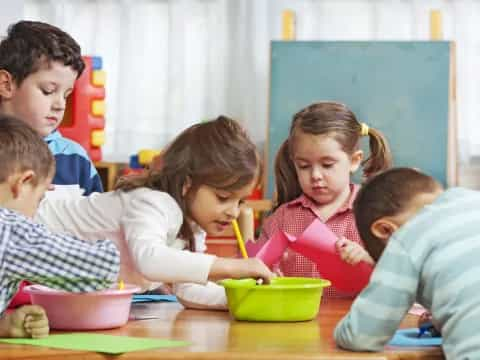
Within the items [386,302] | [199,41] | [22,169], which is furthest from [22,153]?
[199,41]

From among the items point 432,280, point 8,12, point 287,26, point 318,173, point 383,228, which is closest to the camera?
point 432,280

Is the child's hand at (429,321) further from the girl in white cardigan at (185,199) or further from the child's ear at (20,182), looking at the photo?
the child's ear at (20,182)

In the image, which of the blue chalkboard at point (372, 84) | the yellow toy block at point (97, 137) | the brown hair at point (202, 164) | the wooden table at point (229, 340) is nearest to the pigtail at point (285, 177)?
the brown hair at point (202, 164)

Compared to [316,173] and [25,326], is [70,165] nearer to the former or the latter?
[316,173]

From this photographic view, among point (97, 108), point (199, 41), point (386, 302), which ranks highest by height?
point (199, 41)

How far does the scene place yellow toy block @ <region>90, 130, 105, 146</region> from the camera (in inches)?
146

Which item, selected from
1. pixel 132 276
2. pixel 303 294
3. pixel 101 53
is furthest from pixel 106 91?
pixel 303 294

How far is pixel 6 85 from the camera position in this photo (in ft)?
6.48

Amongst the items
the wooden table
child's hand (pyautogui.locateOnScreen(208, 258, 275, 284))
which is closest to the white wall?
the wooden table

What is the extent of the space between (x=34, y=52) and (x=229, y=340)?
3.16ft

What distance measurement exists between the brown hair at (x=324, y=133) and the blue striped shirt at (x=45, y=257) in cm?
98

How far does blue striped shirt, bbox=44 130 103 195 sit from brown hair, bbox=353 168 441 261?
1.15 m

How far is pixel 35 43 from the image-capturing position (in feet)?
6.46

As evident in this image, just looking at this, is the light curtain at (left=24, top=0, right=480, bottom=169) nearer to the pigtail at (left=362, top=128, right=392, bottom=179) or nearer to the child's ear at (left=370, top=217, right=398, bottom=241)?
the pigtail at (left=362, top=128, right=392, bottom=179)
